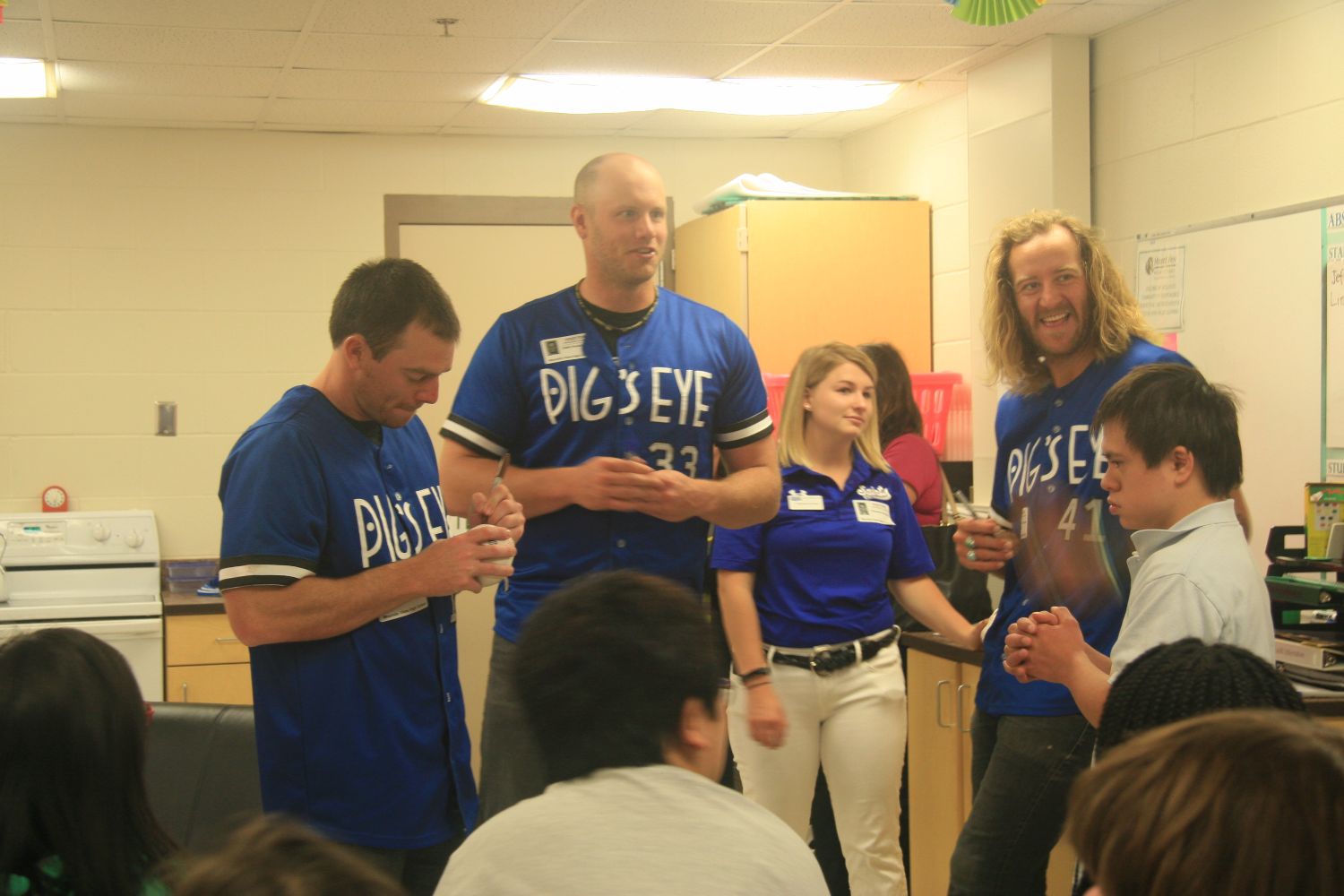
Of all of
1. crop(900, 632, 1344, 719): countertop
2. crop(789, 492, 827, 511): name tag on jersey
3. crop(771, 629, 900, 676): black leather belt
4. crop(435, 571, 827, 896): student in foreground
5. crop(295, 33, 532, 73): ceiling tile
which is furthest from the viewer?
crop(295, 33, 532, 73): ceiling tile

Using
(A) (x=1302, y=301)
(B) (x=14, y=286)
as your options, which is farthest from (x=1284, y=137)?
(B) (x=14, y=286)

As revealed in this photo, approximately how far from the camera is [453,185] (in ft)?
18.8

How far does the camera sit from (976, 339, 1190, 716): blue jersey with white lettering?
7.78 feet

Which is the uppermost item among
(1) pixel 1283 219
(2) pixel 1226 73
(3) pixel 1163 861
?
(2) pixel 1226 73

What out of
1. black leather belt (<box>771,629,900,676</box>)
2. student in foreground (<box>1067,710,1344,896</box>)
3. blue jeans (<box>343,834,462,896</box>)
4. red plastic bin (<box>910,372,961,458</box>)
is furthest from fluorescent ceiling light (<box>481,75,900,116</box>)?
student in foreground (<box>1067,710,1344,896</box>)

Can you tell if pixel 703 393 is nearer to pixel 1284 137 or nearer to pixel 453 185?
pixel 1284 137

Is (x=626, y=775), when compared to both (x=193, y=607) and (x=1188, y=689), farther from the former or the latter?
(x=193, y=607)

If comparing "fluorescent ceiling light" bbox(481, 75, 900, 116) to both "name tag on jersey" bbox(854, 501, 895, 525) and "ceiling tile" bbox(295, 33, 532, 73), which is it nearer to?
"ceiling tile" bbox(295, 33, 532, 73)

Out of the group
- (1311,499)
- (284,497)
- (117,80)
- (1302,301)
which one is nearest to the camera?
(284,497)

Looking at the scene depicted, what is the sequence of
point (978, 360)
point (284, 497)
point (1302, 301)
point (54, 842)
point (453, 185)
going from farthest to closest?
point (453, 185) < point (978, 360) < point (1302, 301) < point (284, 497) < point (54, 842)

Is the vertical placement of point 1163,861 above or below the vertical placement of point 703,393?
below

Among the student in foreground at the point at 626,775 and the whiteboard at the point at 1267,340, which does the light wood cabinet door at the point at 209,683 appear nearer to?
the whiteboard at the point at 1267,340

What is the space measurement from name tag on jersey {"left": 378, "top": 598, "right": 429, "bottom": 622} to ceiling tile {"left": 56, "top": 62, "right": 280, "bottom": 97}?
9.84 feet

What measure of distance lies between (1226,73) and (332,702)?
3.10 meters
